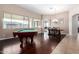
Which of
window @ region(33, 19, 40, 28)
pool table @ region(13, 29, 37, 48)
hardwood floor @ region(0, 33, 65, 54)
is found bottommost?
hardwood floor @ region(0, 33, 65, 54)

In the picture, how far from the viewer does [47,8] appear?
4.05m

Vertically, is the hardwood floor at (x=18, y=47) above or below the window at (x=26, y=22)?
below

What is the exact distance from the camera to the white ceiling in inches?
149

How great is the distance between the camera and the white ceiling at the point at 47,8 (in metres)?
3.79

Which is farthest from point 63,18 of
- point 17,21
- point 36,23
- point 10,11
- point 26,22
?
point 10,11

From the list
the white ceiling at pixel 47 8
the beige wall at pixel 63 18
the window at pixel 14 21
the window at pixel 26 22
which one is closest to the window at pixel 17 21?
the window at pixel 14 21

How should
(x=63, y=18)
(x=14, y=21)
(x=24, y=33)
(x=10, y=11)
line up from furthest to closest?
(x=24, y=33) < (x=63, y=18) < (x=14, y=21) < (x=10, y=11)

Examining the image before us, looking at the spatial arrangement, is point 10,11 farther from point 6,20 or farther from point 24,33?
point 24,33

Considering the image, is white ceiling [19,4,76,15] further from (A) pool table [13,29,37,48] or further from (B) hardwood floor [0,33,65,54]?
(B) hardwood floor [0,33,65,54]

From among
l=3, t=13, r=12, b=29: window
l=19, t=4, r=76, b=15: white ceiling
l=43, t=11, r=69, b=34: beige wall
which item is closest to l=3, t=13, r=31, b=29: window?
l=3, t=13, r=12, b=29: window

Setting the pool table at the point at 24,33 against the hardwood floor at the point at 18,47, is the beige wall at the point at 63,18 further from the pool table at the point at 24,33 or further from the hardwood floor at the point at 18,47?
the pool table at the point at 24,33

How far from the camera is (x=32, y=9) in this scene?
4.05m
